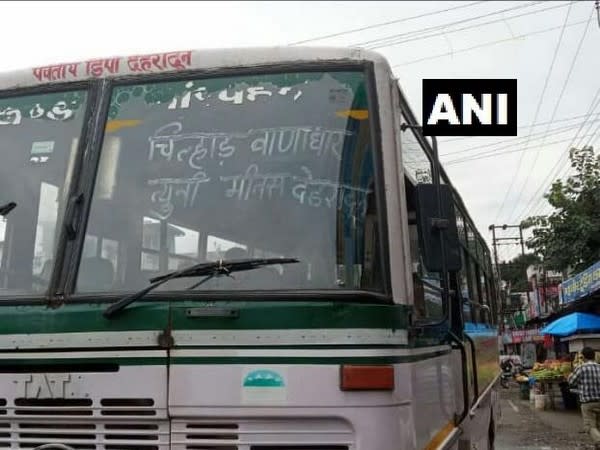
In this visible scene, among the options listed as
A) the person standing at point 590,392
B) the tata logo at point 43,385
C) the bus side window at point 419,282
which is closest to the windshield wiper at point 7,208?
the tata logo at point 43,385

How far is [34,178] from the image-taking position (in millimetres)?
3234

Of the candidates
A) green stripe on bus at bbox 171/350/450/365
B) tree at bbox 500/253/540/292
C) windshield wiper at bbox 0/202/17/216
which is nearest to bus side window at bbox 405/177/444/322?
green stripe on bus at bbox 171/350/450/365

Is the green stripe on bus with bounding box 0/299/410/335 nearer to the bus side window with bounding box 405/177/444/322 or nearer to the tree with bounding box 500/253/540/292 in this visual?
the bus side window with bounding box 405/177/444/322

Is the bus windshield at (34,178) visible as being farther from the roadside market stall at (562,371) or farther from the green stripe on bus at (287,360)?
the roadside market stall at (562,371)

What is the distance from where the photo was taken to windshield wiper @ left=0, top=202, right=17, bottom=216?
3.19 metres

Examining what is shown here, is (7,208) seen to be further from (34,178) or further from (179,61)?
(179,61)

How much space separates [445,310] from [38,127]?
2266 mm

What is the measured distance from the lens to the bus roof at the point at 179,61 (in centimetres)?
321

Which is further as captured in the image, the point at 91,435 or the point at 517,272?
the point at 517,272

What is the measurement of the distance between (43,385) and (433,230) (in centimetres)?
171

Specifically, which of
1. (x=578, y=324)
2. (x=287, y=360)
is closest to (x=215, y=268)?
(x=287, y=360)

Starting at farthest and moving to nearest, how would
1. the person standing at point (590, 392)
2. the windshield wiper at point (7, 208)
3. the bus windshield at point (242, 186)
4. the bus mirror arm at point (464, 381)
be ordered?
the person standing at point (590, 392) < the bus mirror arm at point (464, 381) < the windshield wiper at point (7, 208) < the bus windshield at point (242, 186)

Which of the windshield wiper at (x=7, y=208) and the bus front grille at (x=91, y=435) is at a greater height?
the windshield wiper at (x=7, y=208)

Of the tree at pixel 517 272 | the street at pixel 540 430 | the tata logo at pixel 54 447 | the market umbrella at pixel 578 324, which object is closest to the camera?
the tata logo at pixel 54 447
